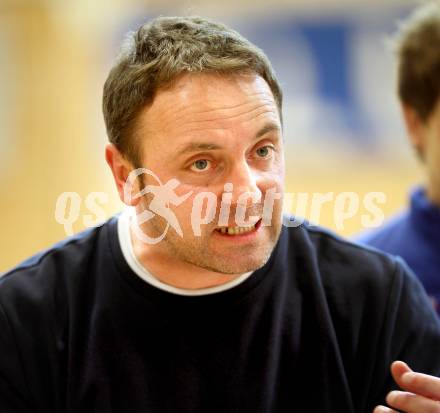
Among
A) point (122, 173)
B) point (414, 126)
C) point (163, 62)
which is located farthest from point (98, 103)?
point (163, 62)

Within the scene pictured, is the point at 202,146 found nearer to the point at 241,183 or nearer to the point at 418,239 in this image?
the point at 241,183

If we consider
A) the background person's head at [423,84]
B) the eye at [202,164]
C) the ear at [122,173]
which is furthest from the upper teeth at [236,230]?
the background person's head at [423,84]

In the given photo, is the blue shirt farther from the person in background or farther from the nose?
the nose

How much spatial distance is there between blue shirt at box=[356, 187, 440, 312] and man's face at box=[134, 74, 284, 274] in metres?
0.95

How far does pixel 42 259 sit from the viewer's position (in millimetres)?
1746

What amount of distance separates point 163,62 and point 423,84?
1.31 meters

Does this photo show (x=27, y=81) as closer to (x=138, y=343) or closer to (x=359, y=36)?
(x=359, y=36)

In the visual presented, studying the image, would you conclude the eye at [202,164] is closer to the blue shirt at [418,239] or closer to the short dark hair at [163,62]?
the short dark hair at [163,62]

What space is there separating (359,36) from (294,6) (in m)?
0.50

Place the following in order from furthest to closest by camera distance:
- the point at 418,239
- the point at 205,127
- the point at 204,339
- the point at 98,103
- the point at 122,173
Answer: the point at 98,103, the point at 418,239, the point at 122,173, the point at 204,339, the point at 205,127

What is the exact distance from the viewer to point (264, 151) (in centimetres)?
160

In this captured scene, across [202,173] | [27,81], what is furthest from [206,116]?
[27,81]

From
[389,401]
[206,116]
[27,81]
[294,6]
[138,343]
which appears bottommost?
[389,401]

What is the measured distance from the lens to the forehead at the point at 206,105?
152 cm
